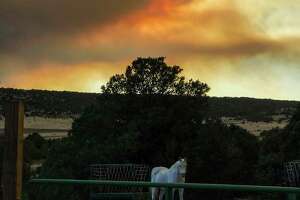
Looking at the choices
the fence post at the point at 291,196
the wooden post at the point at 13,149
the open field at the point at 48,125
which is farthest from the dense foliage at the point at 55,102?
the fence post at the point at 291,196

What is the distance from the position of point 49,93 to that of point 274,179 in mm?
51967

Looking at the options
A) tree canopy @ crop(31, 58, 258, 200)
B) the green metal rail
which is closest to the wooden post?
the green metal rail

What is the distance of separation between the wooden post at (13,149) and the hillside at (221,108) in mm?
43832

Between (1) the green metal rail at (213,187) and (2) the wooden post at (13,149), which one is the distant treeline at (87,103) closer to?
(1) the green metal rail at (213,187)

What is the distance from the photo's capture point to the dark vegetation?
19.8 meters

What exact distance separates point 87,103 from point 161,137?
3889cm

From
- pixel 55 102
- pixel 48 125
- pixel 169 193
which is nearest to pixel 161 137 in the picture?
pixel 169 193

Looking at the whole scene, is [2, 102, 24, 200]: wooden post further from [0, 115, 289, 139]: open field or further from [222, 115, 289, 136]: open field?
[222, 115, 289, 136]: open field

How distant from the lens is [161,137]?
2138 cm

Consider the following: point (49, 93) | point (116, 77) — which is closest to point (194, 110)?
point (116, 77)

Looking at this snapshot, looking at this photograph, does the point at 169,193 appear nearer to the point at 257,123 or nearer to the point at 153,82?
the point at 153,82

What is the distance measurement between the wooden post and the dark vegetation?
34.9 feet

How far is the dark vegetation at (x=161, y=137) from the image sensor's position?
65.0 feet

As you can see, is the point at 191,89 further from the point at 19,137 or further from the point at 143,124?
the point at 19,137
